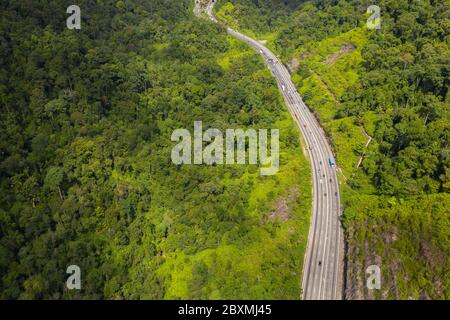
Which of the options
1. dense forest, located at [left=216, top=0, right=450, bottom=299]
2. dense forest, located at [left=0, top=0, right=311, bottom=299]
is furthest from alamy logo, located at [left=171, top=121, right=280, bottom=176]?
Answer: dense forest, located at [left=216, top=0, right=450, bottom=299]

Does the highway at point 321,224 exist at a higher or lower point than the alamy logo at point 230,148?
lower

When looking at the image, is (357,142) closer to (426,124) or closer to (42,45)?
(426,124)

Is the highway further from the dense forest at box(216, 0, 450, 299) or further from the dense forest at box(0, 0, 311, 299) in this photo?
the dense forest at box(0, 0, 311, 299)

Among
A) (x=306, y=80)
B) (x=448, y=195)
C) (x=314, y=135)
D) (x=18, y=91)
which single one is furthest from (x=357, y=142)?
(x=18, y=91)

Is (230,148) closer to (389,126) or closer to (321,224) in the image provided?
(321,224)

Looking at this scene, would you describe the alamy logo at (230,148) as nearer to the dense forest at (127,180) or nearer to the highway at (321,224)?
Answer: the dense forest at (127,180)

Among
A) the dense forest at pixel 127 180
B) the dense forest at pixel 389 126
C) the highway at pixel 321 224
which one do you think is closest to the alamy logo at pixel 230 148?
the dense forest at pixel 127 180
